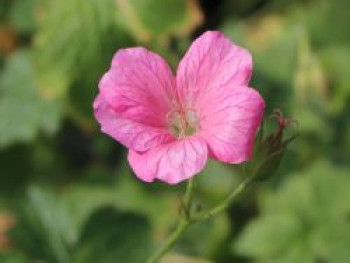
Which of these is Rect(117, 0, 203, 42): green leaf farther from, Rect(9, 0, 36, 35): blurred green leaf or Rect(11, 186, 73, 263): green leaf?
Rect(11, 186, 73, 263): green leaf

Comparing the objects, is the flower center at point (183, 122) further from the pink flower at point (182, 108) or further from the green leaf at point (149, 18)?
the green leaf at point (149, 18)

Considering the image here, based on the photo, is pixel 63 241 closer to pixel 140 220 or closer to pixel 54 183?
pixel 140 220

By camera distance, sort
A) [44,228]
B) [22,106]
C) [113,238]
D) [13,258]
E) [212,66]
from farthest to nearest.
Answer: [22,106], [44,228], [113,238], [13,258], [212,66]

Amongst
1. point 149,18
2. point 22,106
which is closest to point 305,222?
point 149,18

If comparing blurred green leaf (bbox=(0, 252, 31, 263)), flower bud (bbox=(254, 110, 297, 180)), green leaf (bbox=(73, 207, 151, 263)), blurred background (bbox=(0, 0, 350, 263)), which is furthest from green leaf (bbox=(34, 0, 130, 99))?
flower bud (bbox=(254, 110, 297, 180))

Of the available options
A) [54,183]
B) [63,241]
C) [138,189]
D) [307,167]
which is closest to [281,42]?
[307,167]

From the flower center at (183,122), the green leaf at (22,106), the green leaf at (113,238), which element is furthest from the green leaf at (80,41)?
the flower center at (183,122)

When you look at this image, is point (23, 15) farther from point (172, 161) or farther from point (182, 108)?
point (172, 161)
